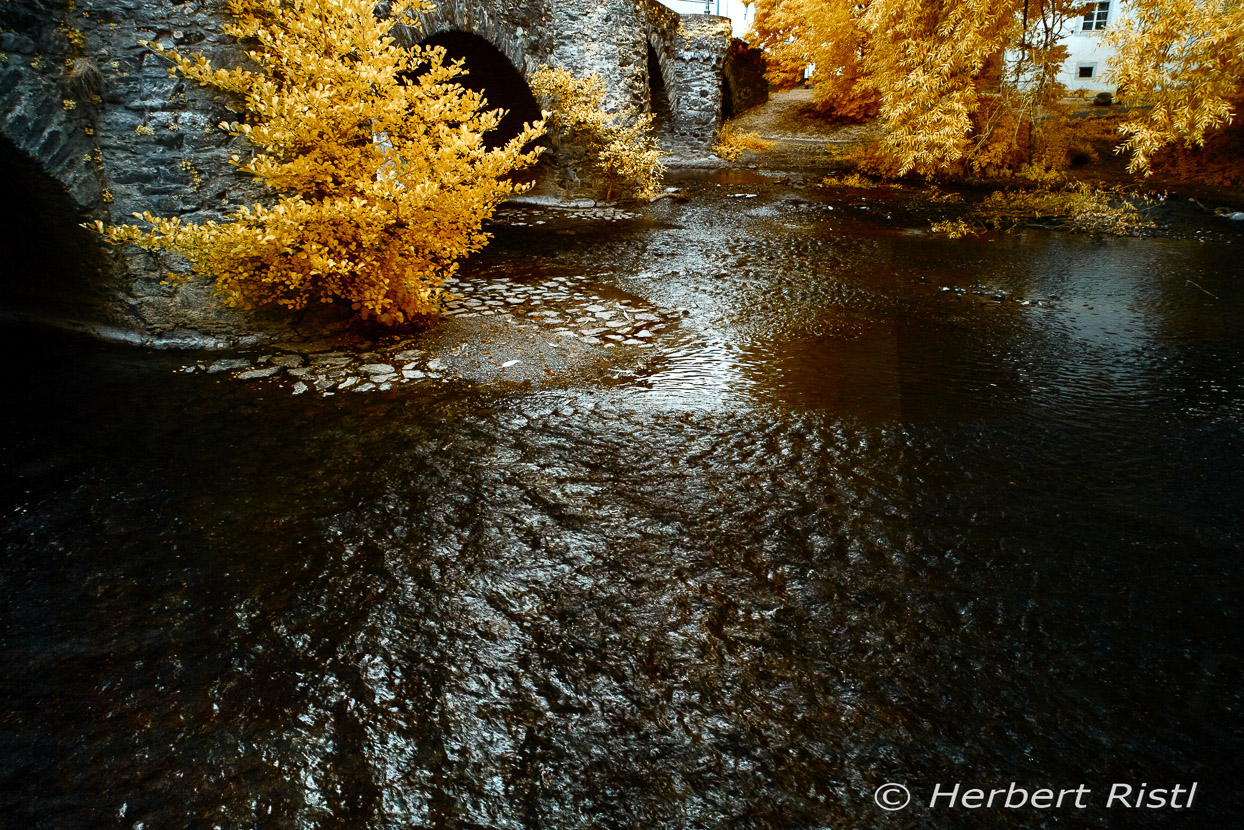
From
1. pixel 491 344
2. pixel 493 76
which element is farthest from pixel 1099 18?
pixel 491 344

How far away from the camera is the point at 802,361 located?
17.0ft

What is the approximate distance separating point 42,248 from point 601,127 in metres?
8.70

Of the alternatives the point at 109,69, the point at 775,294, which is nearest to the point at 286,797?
the point at 109,69

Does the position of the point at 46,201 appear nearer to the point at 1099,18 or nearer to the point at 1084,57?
the point at 1084,57

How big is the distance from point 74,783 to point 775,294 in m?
6.44

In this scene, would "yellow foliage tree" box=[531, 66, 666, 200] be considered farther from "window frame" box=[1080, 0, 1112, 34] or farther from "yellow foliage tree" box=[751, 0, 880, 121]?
"window frame" box=[1080, 0, 1112, 34]

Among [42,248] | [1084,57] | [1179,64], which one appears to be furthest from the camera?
[1084,57]

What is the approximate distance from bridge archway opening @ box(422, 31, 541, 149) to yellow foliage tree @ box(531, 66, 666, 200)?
383mm

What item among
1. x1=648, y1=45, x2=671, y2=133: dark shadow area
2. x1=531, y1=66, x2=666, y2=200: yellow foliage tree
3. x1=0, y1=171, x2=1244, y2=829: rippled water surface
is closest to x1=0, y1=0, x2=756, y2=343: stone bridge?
x1=0, y1=171, x2=1244, y2=829: rippled water surface

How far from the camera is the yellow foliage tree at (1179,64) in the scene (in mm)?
11039

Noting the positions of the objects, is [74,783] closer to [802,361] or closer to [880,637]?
[880,637]

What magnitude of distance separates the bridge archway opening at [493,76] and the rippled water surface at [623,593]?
6.86m

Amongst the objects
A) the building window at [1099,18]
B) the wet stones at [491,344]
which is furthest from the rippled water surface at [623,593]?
the building window at [1099,18]

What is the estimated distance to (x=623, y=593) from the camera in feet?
8.95
